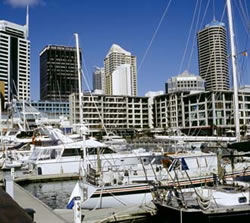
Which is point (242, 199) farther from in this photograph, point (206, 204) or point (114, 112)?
point (114, 112)

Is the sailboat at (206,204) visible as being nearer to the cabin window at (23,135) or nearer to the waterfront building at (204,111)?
the cabin window at (23,135)

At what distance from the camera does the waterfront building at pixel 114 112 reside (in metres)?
155

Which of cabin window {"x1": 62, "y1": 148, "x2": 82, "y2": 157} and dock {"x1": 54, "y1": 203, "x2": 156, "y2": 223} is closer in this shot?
dock {"x1": 54, "y1": 203, "x2": 156, "y2": 223}

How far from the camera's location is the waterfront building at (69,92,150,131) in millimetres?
155375

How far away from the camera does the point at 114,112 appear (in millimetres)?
166750

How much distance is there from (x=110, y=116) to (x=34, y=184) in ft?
438

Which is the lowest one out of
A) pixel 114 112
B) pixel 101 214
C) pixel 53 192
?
pixel 53 192

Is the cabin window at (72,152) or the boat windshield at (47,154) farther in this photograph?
the boat windshield at (47,154)

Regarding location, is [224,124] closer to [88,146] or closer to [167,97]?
[167,97]

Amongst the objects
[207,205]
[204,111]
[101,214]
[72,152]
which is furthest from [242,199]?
[204,111]

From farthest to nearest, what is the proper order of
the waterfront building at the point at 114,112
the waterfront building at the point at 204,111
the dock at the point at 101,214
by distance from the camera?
the waterfront building at the point at 114,112 → the waterfront building at the point at 204,111 → the dock at the point at 101,214

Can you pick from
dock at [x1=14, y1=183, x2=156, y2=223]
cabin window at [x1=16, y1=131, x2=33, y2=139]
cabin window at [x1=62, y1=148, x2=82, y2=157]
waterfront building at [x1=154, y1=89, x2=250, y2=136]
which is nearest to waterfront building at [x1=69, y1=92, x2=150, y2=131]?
waterfront building at [x1=154, y1=89, x2=250, y2=136]

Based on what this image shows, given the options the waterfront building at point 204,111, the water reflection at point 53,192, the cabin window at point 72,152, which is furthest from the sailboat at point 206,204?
the waterfront building at point 204,111

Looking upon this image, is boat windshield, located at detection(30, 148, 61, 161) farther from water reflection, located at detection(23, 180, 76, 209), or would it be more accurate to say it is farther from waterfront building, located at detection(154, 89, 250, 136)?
waterfront building, located at detection(154, 89, 250, 136)
